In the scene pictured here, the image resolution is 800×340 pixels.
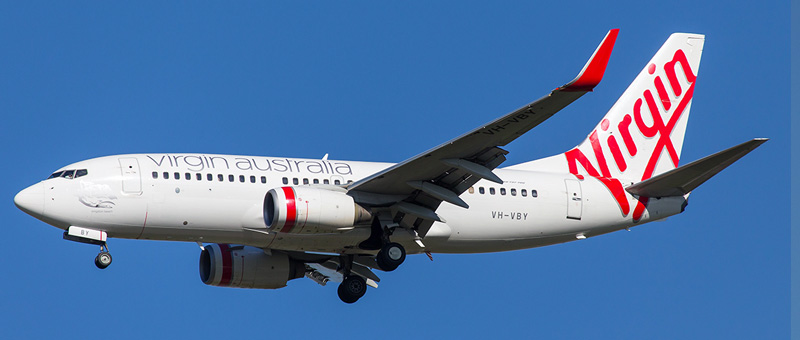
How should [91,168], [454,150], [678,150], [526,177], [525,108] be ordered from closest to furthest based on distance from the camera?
[525,108], [454,150], [91,168], [526,177], [678,150]

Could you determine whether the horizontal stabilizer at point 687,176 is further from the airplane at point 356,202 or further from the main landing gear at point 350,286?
the main landing gear at point 350,286

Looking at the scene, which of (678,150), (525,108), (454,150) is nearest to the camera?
(525,108)

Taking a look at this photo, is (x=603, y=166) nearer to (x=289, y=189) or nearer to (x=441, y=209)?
(x=441, y=209)

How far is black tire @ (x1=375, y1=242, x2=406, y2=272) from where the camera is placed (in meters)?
33.5

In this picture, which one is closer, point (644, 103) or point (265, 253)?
point (265, 253)

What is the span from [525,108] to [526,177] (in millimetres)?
8817

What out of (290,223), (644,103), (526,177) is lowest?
(290,223)

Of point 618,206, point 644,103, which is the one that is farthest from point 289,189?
point 644,103

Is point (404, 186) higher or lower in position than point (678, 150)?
lower

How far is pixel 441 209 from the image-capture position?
115ft

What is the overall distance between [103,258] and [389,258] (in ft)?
25.8

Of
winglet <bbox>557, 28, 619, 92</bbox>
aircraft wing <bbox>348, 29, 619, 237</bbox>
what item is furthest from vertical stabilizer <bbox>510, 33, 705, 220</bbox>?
winglet <bbox>557, 28, 619, 92</bbox>

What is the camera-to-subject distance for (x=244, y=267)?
37312 mm

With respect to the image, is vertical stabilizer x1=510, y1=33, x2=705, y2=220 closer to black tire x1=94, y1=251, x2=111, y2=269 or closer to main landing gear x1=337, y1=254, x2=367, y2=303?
main landing gear x1=337, y1=254, x2=367, y2=303
